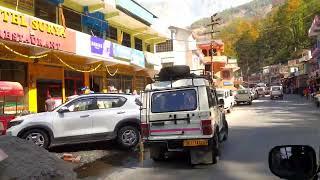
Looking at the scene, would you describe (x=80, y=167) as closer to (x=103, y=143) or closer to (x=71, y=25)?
(x=103, y=143)

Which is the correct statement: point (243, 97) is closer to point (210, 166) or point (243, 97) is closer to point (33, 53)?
point (33, 53)

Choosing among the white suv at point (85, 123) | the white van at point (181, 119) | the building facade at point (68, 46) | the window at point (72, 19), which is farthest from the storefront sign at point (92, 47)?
the white van at point (181, 119)

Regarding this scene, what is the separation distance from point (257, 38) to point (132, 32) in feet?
310

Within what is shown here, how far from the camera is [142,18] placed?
33.6m

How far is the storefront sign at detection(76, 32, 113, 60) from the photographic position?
2246cm

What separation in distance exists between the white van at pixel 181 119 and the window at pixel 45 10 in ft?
40.5

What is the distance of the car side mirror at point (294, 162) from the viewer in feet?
9.14

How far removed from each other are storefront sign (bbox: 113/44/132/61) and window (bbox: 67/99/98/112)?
13.3 m

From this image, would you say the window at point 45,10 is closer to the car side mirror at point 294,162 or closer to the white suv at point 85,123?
the white suv at point 85,123

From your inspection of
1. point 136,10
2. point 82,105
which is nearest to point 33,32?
point 82,105

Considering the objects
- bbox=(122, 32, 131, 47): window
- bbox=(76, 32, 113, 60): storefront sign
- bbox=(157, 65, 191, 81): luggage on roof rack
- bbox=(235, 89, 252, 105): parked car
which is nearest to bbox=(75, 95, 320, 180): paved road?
bbox=(157, 65, 191, 81): luggage on roof rack

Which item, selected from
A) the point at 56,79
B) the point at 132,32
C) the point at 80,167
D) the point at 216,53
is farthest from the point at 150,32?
the point at 216,53

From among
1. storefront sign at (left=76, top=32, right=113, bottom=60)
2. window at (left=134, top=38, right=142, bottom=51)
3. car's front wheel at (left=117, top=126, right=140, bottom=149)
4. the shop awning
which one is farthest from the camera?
window at (left=134, top=38, right=142, bottom=51)

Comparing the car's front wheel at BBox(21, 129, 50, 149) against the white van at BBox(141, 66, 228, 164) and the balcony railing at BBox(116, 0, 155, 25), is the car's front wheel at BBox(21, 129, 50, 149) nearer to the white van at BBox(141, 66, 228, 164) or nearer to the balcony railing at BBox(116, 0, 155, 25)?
the white van at BBox(141, 66, 228, 164)
